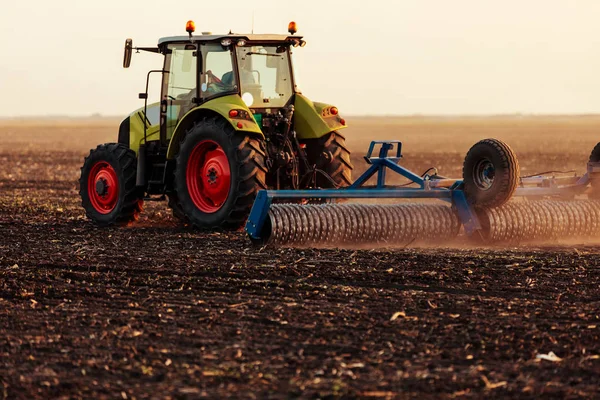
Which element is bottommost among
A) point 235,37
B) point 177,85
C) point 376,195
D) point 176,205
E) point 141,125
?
point 176,205

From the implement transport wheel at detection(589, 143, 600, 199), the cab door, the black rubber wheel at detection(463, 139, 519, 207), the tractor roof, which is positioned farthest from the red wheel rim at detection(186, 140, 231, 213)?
the implement transport wheel at detection(589, 143, 600, 199)

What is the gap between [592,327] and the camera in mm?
6609

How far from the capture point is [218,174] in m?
12.1

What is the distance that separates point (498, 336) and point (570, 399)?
1.27m

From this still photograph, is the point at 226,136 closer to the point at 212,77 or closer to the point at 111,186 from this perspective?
the point at 212,77

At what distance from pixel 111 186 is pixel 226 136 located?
8.12ft

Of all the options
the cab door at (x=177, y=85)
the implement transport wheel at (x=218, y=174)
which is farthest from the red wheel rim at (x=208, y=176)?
the cab door at (x=177, y=85)

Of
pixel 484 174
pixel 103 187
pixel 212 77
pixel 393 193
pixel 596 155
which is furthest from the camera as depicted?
pixel 103 187

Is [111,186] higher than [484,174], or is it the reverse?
[484,174]

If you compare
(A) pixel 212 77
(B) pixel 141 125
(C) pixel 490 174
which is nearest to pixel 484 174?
(C) pixel 490 174

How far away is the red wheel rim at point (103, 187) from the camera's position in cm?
1345

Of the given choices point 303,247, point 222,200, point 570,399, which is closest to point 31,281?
point 303,247

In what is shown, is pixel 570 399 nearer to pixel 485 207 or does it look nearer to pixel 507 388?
pixel 507 388

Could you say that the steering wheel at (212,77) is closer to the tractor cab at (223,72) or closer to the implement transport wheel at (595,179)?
the tractor cab at (223,72)
